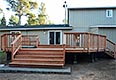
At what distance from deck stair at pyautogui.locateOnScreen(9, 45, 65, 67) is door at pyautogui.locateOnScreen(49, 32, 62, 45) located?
7429mm

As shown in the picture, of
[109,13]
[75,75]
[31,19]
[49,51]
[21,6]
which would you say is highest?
[21,6]

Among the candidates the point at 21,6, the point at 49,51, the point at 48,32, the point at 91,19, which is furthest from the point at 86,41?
the point at 21,6

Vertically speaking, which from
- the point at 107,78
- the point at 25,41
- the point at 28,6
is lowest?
the point at 107,78

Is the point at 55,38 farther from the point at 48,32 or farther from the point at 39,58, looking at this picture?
the point at 39,58

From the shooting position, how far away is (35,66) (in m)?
11.0

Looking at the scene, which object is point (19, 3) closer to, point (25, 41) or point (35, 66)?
point (25, 41)

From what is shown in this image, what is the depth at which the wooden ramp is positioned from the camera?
11.1 meters

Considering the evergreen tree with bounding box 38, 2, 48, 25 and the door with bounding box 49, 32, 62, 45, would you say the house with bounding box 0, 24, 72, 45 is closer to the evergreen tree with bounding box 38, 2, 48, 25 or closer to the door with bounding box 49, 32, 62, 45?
the door with bounding box 49, 32, 62, 45

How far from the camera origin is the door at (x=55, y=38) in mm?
19875

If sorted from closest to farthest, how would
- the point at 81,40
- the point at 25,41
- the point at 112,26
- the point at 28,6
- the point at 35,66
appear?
the point at 35,66
the point at 81,40
the point at 25,41
the point at 112,26
the point at 28,6

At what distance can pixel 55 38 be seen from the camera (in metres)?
20.0

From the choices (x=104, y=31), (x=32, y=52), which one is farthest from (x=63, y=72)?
(x=104, y=31)

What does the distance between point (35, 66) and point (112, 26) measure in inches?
374

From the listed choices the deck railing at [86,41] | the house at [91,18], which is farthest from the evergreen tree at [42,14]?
the deck railing at [86,41]
